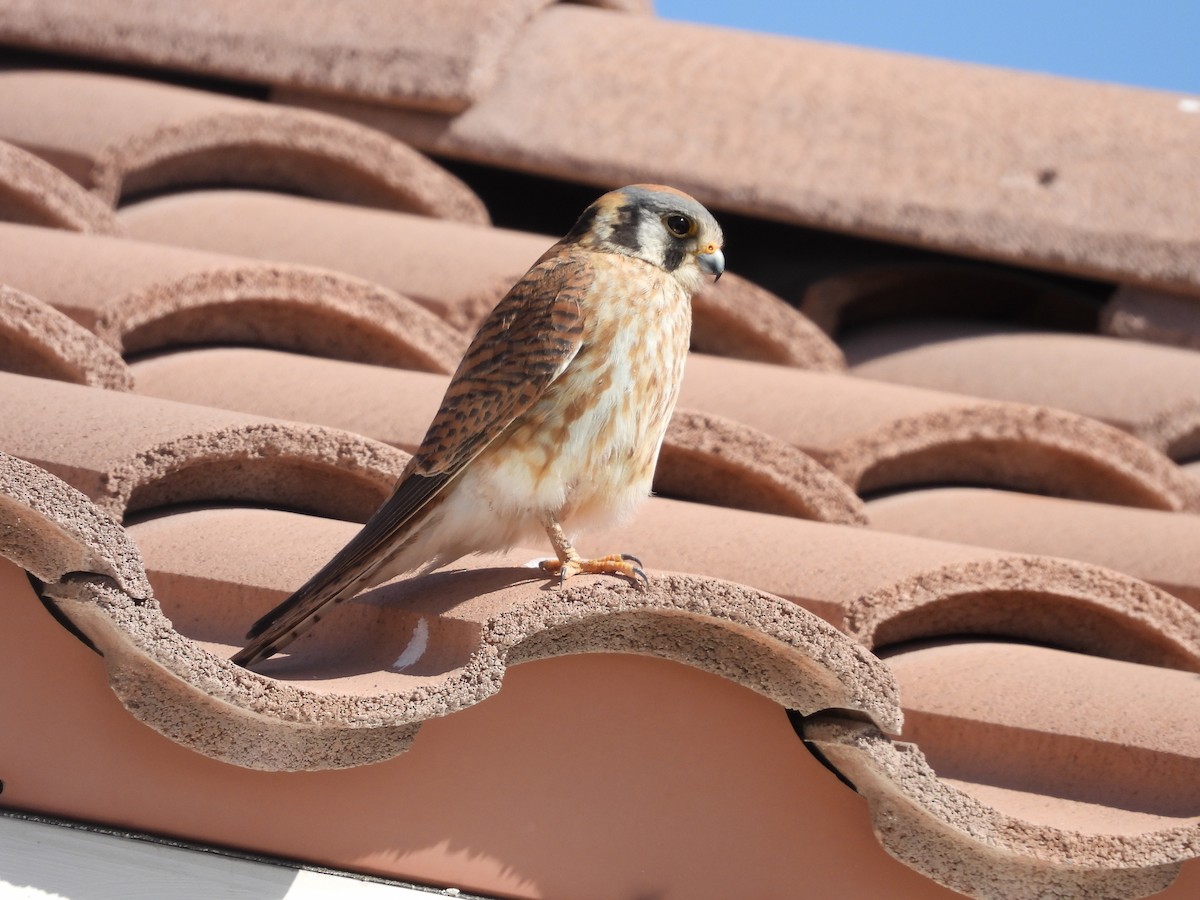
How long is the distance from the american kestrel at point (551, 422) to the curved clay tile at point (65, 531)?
33cm

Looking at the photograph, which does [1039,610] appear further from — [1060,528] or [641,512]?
[641,512]

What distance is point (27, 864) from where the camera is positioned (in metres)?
1.51

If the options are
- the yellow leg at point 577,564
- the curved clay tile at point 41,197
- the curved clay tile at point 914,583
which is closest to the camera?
the yellow leg at point 577,564

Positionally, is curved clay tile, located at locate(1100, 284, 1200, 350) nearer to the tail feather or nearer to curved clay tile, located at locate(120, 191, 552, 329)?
curved clay tile, located at locate(120, 191, 552, 329)

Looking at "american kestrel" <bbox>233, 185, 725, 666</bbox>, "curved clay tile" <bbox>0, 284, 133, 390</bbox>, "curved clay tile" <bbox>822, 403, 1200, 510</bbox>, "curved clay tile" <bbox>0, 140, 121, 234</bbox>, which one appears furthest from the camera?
"curved clay tile" <bbox>0, 140, 121, 234</bbox>

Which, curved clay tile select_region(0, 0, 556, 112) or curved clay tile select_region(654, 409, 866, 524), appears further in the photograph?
curved clay tile select_region(0, 0, 556, 112)

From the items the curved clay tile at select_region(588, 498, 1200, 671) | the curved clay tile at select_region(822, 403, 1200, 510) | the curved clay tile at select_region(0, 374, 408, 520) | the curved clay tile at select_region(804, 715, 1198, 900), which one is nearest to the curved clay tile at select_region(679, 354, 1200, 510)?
the curved clay tile at select_region(822, 403, 1200, 510)

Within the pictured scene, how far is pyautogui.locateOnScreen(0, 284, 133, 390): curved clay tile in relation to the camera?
2.03 metres

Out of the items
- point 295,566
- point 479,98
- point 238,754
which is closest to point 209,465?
point 295,566

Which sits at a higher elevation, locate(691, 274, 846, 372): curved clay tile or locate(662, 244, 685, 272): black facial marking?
locate(691, 274, 846, 372): curved clay tile

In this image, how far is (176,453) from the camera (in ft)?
5.76

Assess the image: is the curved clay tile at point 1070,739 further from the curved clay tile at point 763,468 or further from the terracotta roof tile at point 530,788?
the curved clay tile at point 763,468

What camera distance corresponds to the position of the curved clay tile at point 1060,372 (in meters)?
2.82

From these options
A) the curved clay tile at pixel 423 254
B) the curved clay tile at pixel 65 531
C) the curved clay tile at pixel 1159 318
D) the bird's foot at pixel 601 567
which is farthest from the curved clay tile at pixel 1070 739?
the curved clay tile at pixel 1159 318
